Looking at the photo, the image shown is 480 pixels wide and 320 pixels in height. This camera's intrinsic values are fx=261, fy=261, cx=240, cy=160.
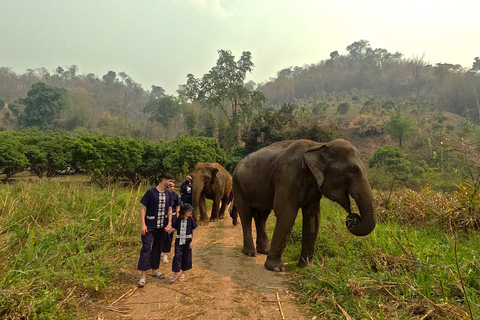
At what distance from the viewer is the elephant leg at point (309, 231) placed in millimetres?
4750

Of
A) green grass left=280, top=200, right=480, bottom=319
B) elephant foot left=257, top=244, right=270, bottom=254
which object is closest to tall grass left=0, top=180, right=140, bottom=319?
elephant foot left=257, top=244, right=270, bottom=254

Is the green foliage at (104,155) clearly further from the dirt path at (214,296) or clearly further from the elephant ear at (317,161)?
the elephant ear at (317,161)

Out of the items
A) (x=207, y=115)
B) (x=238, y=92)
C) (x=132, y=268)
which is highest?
(x=238, y=92)

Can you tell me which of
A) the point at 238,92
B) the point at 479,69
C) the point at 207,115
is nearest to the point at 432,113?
the point at 479,69

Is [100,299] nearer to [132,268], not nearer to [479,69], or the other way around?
[132,268]

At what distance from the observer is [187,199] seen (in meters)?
7.93

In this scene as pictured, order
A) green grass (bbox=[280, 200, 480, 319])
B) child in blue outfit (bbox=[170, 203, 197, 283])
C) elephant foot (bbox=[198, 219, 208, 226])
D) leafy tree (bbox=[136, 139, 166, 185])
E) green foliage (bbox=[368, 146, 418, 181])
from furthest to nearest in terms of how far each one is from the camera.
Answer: green foliage (bbox=[368, 146, 418, 181]) → leafy tree (bbox=[136, 139, 166, 185]) → elephant foot (bbox=[198, 219, 208, 226]) → child in blue outfit (bbox=[170, 203, 197, 283]) → green grass (bbox=[280, 200, 480, 319])

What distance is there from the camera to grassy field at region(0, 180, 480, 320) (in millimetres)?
2863

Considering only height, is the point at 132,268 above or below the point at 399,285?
below

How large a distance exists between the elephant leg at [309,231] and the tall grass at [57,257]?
309 cm

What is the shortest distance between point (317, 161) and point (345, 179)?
0.51 metres

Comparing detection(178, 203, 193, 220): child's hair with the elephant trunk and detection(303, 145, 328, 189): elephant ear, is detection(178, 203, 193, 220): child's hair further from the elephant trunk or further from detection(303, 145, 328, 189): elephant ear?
the elephant trunk

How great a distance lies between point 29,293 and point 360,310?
371 centimetres

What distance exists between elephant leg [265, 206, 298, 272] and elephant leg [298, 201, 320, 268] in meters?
0.35
